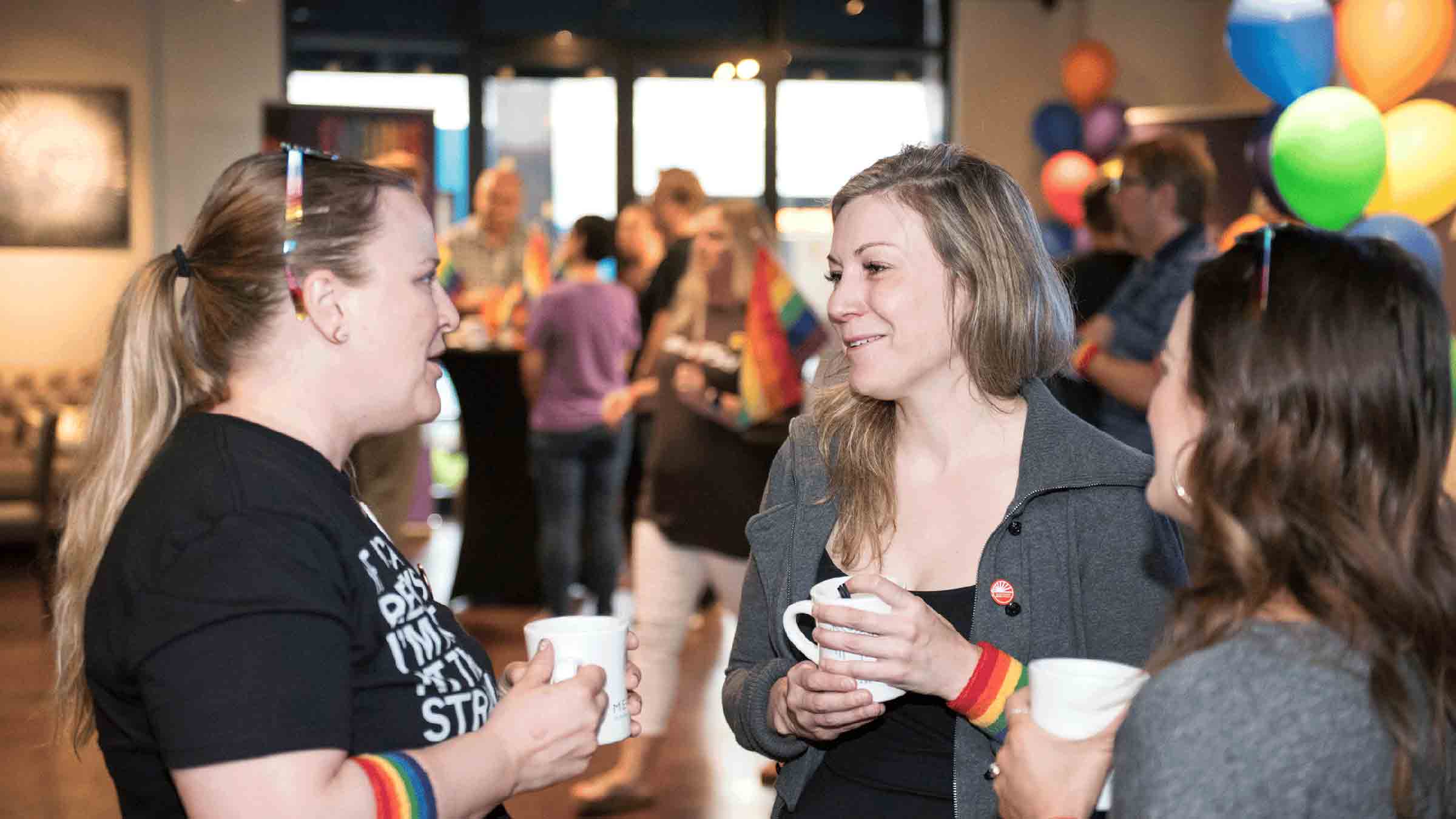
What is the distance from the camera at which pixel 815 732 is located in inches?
58.6

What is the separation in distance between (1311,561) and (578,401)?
4.03m

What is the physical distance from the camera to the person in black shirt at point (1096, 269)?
139 inches

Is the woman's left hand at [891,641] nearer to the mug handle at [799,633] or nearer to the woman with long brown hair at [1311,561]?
the mug handle at [799,633]

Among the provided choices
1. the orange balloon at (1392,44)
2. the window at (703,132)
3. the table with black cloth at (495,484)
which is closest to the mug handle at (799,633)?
the orange balloon at (1392,44)

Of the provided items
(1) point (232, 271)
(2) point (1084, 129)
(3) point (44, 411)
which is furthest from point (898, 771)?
(2) point (1084, 129)

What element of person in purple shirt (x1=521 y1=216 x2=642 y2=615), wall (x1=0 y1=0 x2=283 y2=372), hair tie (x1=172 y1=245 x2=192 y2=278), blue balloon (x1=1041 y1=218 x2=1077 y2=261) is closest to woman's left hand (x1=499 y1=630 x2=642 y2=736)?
hair tie (x1=172 y1=245 x2=192 y2=278)

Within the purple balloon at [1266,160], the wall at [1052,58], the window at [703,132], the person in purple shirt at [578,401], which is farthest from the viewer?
the window at [703,132]

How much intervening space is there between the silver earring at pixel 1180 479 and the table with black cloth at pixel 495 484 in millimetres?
4562

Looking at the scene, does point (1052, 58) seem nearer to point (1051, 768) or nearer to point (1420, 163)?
point (1420, 163)

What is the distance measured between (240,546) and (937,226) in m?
0.92

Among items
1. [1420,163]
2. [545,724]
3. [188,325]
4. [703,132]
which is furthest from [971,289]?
[703,132]

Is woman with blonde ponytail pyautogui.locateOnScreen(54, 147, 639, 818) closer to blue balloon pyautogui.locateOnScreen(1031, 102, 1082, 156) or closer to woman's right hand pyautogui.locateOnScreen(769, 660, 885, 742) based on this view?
woman's right hand pyautogui.locateOnScreen(769, 660, 885, 742)

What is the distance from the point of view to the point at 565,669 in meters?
1.33

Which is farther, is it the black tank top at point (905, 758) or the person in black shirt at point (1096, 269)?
the person in black shirt at point (1096, 269)
